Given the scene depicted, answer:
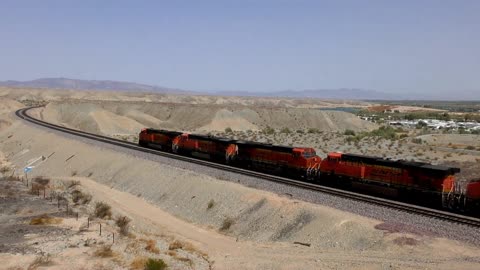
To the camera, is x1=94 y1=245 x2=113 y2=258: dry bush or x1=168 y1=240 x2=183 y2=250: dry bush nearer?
x1=94 y1=245 x2=113 y2=258: dry bush

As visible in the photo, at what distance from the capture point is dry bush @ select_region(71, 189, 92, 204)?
30748 mm

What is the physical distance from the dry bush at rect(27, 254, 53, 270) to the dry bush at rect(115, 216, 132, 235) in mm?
4844

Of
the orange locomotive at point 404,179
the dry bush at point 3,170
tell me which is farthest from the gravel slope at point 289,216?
the dry bush at point 3,170

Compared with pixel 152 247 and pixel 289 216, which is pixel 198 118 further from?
pixel 152 247

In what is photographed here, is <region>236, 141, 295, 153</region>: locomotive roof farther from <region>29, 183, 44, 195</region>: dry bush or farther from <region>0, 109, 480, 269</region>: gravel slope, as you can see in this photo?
<region>29, 183, 44, 195</region>: dry bush

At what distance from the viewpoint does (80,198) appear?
31391 millimetres

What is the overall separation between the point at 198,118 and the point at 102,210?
75271mm

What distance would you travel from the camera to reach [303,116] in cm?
10594

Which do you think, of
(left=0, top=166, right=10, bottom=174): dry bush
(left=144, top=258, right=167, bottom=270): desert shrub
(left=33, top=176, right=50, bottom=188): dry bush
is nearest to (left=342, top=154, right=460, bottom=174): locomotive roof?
(left=144, top=258, right=167, bottom=270): desert shrub

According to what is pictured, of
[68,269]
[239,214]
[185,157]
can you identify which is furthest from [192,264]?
[185,157]

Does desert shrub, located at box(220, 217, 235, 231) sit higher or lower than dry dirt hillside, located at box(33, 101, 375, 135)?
lower

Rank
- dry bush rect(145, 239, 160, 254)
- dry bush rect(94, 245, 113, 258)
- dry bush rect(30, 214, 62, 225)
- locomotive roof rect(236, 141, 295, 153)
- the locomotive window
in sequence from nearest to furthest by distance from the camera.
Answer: dry bush rect(94, 245, 113, 258) → dry bush rect(145, 239, 160, 254) → dry bush rect(30, 214, 62, 225) → the locomotive window → locomotive roof rect(236, 141, 295, 153)

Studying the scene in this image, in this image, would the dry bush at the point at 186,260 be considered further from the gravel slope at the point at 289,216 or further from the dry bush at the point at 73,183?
the dry bush at the point at 73,183

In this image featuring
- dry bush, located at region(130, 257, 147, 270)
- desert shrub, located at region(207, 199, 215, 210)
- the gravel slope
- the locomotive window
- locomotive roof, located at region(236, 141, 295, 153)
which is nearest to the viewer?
dry bush, located at region(130, 257, 147, 270)
